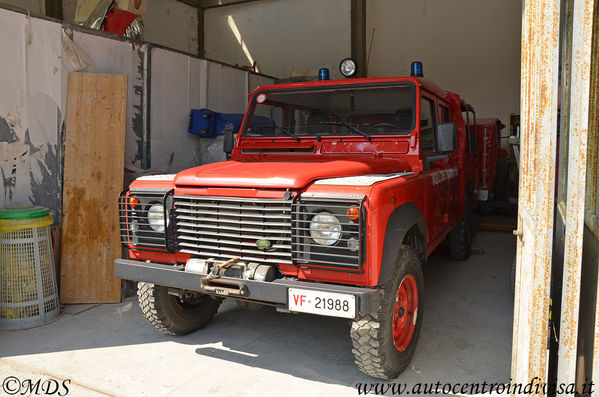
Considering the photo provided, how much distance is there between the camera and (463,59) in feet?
32.3

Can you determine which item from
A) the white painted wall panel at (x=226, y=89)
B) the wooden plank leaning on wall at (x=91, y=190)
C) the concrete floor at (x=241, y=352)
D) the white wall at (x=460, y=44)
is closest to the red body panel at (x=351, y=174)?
the concrete floor at (x=241, y=352)

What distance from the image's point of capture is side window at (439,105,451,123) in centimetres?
408

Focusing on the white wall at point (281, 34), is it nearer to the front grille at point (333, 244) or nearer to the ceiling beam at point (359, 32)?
the ceiling beam at point (359, 32)

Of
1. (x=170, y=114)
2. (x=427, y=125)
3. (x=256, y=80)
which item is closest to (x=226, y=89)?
(x=256, y=80)

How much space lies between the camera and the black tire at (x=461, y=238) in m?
5.26

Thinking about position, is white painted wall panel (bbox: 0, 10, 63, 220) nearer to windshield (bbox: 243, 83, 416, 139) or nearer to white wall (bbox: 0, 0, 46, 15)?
windshield (bbox: 243, 83, 416, 139)

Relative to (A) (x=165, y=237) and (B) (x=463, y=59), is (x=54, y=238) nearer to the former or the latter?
(A) (x=165, y=237)

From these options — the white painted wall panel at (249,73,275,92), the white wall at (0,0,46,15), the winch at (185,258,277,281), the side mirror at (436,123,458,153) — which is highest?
the white wall at (0,0,46,15)

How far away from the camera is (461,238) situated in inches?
209

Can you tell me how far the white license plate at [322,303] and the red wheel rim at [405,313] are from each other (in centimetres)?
57

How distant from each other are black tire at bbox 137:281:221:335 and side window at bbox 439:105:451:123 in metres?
2.41

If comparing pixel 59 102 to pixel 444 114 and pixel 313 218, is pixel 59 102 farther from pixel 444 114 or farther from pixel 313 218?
pixel 444 114

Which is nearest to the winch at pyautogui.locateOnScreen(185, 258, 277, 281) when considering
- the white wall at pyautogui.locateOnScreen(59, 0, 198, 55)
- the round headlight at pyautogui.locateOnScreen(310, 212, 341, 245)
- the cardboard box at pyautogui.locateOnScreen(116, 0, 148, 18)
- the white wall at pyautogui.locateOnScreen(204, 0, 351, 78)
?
the round headlight at pyautogui.locateOnScreen(310, 212, 341, 245)

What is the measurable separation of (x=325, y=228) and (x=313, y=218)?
0.08 m
